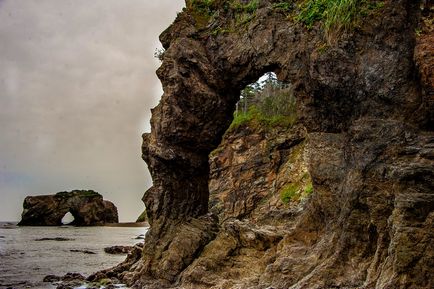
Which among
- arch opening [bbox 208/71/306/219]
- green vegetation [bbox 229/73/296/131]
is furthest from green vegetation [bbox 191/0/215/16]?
green vegetation [bbox 229/73/296/131]

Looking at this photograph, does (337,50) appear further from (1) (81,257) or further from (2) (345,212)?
(1) (81,257)

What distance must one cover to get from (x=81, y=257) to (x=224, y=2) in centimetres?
2282

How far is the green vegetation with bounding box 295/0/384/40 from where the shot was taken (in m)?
14.1

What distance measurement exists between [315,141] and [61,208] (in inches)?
3283

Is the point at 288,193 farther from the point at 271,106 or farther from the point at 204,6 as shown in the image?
the point at 204,6

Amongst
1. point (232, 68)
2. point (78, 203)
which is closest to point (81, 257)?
point (232, 68)

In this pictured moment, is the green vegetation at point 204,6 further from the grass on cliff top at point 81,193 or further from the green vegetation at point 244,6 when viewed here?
the grass on cliff top at point 81,193

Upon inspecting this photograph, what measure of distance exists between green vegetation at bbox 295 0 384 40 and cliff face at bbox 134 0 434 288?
0.71 ft

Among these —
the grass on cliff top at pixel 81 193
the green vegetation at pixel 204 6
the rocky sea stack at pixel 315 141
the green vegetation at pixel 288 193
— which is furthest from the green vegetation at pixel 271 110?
the grass on cliff top at pixel 81 193

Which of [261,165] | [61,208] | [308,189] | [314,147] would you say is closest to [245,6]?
[314,147]

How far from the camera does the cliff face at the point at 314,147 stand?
12.4m

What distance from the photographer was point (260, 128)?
167 ft

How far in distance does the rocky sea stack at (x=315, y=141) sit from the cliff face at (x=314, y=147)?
0.04m

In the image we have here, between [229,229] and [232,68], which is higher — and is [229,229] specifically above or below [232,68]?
below
